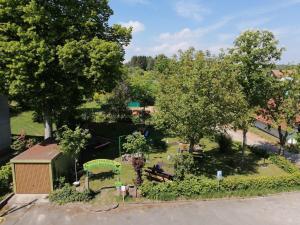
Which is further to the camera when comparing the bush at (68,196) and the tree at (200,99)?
the tree at (200,99)

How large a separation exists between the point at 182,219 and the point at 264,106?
1298 centimetres

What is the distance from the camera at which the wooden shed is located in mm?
20328

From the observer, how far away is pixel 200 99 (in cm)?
2136

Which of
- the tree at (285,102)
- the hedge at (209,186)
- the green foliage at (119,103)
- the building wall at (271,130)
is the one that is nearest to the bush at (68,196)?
the hedge at (209,186)

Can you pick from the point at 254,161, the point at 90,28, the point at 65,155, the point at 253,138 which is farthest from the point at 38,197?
the point at 253,138

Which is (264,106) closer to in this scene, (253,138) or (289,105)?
(289,105)

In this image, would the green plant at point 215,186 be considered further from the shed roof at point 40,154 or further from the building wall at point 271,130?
the building wall at point 271,130

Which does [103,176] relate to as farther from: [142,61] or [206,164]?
[142,61]

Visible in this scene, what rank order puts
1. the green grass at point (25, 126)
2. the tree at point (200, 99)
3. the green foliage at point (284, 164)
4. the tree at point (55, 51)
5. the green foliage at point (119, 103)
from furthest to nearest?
the green foliage at point (119, 103), the green grass at point (25, 126), the green foliage at point (284, 164), the tree at point (55, 51), the tree at point (200, 99)

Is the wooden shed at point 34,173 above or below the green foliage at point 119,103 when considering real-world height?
below

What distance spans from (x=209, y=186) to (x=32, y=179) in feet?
36.4

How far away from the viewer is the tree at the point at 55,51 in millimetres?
22609

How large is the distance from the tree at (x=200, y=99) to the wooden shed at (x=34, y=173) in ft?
26.9

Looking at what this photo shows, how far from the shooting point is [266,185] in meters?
21.3
